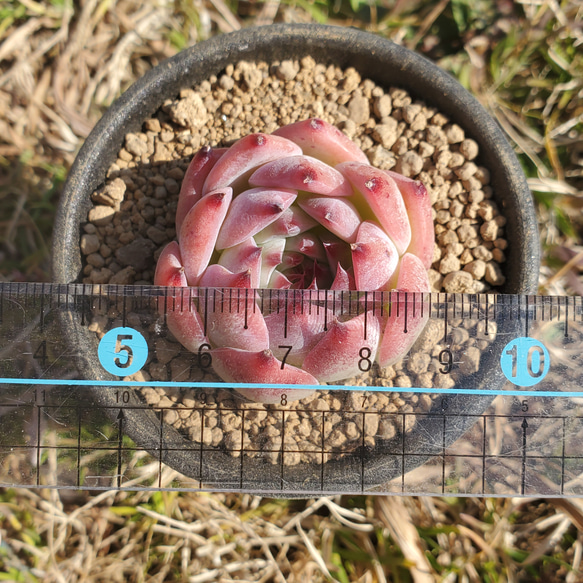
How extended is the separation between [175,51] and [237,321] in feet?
4.37

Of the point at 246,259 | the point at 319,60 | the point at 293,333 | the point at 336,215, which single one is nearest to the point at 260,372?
the point at 293,333

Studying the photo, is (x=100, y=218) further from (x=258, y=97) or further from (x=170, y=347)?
(x=258, y=97)

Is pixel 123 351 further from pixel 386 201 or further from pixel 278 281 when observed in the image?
pixel 386 201

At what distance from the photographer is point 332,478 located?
1055 mm

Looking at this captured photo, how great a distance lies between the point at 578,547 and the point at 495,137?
4.10 ft

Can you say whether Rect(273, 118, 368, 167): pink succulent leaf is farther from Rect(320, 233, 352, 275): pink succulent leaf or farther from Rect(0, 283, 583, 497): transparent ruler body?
Rect(0, 283, 583, 497): transparent ruler body

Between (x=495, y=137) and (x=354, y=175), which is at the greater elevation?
(x=495, y=137)

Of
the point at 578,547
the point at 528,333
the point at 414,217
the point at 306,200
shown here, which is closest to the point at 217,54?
the point at 306,200

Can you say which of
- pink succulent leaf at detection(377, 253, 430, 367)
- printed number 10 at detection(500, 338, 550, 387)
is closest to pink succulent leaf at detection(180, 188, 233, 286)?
pink succulent leaf at detection(377, 253, 430, 367)

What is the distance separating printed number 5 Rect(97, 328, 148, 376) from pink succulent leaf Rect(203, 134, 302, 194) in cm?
35

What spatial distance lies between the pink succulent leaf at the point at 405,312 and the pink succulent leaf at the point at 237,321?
0.76 feet

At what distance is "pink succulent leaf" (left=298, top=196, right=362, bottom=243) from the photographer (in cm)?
96

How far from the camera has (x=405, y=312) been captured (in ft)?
3.20

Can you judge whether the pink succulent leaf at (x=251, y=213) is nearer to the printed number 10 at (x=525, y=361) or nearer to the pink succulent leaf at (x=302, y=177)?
the pink succulent leaf at (x=302, y=177)
